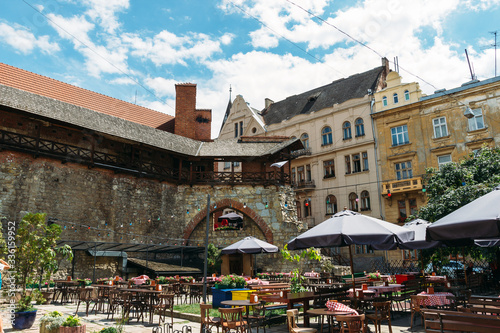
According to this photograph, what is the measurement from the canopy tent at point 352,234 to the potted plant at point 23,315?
581 cm

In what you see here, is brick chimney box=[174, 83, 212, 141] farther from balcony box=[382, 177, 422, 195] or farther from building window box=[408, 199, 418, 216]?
building window box=[408, 199, 418, 216]

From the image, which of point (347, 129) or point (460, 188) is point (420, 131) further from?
point (460, 188)

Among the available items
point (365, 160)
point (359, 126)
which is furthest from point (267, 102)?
point (365, 160)

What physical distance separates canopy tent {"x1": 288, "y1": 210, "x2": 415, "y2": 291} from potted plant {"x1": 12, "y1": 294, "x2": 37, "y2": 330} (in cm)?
581

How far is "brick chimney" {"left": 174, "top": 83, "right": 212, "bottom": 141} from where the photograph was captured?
30094mm

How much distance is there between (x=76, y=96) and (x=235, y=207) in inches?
545

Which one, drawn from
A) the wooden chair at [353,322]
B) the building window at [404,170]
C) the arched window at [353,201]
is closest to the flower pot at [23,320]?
the wooden chair at [353,322]

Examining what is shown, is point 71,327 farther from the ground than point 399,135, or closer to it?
closer to it

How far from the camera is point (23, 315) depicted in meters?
7.73

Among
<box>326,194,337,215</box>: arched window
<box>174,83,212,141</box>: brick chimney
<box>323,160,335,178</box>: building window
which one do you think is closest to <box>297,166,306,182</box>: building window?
<box>323,160,335,178</box>: building window

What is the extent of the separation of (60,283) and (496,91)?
27.4 metres

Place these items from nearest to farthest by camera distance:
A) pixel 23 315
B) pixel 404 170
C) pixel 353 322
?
1. pixel 353 322
2. pixel 23 315
3. pixel 404 170

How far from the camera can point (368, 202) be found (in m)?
28.4

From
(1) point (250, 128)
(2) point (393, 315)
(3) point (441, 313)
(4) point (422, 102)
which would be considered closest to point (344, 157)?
(4) point (422, 102)
